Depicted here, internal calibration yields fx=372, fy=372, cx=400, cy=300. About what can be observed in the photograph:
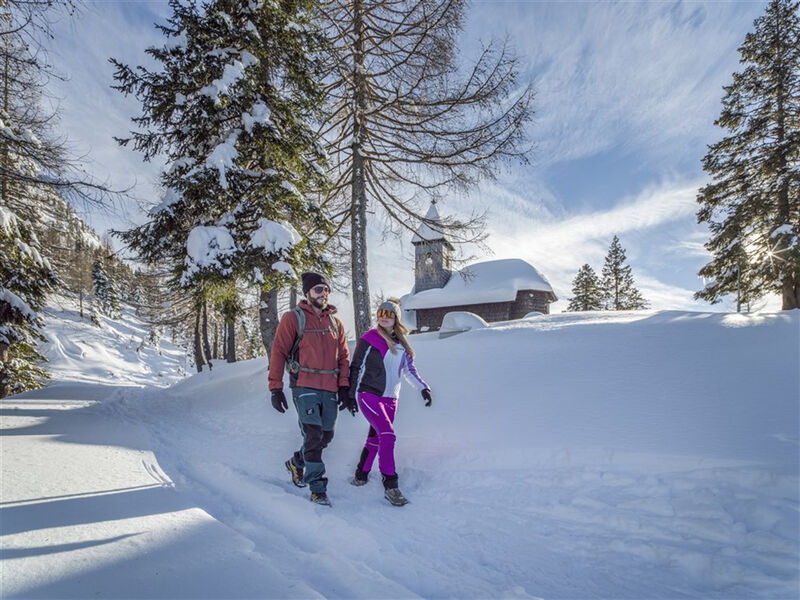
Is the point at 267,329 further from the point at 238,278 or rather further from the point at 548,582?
the point at 548,582

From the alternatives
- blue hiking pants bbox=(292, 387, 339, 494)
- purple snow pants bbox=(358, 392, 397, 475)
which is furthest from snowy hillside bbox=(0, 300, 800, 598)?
purple snow pants bbox=(358, 392, 397, 475)

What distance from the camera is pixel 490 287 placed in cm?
2405

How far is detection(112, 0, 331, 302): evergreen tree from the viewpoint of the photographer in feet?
25.4

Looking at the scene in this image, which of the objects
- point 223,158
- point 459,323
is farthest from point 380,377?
point 459,323

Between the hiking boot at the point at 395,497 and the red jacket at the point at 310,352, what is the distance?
44.3 inches

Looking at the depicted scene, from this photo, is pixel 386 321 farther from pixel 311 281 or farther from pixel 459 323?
pixel 459 323

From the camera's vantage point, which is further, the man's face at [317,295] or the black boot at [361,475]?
the black boot at [361,475]

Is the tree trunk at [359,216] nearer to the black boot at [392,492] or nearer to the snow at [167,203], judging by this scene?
the snow at [167,203]

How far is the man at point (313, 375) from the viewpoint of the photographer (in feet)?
11.9

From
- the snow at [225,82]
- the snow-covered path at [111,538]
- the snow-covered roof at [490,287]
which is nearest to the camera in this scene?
the snow-covered path at [111,538]

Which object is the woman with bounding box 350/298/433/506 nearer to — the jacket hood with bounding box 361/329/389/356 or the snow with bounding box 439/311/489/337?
the jacket hood with bounding box 361/329/389/356

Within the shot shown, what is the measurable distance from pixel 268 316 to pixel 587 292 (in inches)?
1313

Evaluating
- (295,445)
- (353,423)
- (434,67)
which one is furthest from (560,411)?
(434,67)

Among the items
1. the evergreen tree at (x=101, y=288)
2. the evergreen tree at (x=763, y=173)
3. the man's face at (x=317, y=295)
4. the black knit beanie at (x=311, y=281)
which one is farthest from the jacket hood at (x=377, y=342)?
the evergreen tree at (x=101, y=288)
